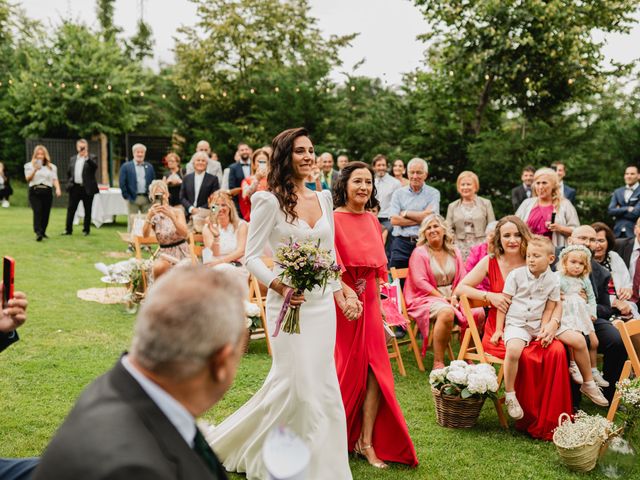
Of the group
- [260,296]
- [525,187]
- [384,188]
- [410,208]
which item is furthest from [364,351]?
[525,187]

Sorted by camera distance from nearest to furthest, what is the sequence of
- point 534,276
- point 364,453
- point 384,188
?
point 364,453 < point 534,276 < point 384,188

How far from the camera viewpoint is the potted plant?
500cm

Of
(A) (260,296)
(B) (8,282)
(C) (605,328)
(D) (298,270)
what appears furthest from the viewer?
(A) (260,296)

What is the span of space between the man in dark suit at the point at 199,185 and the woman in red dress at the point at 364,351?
6.82 metres

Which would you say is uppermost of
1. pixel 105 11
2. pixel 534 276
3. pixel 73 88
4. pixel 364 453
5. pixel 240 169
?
pixel 105 11

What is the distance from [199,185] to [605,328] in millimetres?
7420

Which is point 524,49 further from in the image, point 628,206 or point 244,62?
point 244,62

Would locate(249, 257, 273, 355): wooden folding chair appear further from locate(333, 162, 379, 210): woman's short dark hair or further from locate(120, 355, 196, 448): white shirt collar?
locate(120, 355, 196, 448): white shirt collar

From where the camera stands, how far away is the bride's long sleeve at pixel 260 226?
3.87 m

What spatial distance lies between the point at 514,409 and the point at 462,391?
1.52 ft

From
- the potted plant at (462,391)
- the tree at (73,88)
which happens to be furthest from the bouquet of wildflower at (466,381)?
the tree at (73,88)

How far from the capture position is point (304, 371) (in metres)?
3.77

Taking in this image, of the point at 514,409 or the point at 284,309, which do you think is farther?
the point at 514,409

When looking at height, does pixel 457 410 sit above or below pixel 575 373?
below
